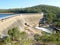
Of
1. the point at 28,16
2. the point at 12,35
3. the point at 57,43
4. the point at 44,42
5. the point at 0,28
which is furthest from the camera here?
the point at 28,16

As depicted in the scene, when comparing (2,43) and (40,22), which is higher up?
(2,43)

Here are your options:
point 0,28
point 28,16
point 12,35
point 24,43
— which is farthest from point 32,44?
point 28,16

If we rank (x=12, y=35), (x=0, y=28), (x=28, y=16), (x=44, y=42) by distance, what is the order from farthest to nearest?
1. (x=28, y=16)
2. (x=0, y=28)
3. (x=12, y=35)
4. (x=44, y=42)

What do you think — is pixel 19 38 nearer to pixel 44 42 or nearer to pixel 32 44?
pixel 32 44

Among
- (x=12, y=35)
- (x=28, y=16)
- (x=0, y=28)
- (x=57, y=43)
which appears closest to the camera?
(x=57, y=43)

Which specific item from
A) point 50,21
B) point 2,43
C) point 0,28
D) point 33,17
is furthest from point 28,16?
point 2,43

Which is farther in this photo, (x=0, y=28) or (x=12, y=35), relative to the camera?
(x=0, y=28)

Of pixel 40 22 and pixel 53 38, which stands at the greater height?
pixel 53 38

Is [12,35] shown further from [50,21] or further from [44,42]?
[50,21]

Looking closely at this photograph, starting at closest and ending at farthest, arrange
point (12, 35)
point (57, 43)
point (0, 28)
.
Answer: point (57, 43)
point (12, 35)
point (0, 28)
